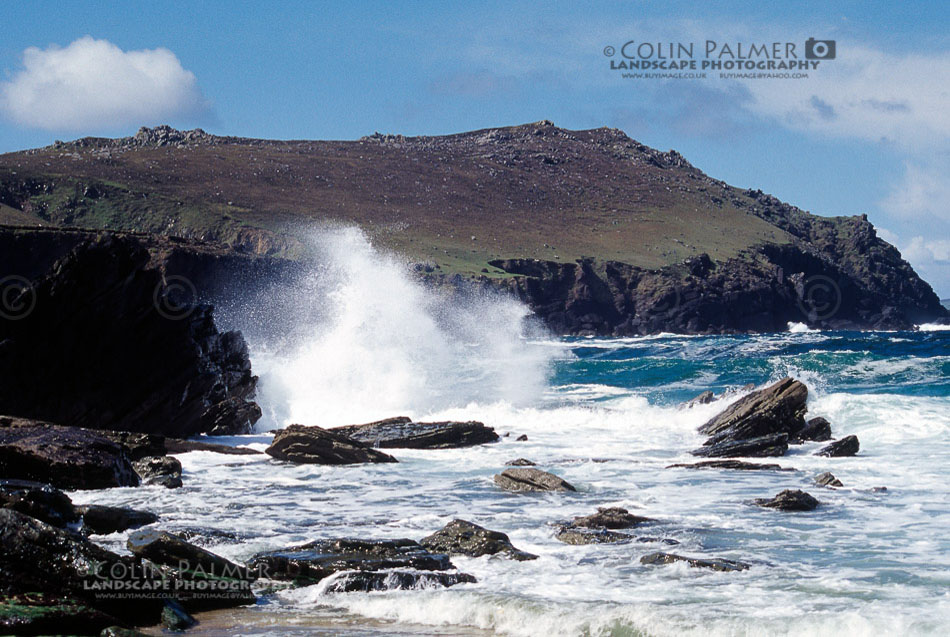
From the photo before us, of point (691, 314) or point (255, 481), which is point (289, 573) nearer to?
point (255, 481)

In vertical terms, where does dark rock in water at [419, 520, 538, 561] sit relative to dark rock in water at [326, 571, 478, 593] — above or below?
above

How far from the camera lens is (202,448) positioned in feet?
55.0

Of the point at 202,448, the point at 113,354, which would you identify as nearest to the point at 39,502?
the point at 202,448

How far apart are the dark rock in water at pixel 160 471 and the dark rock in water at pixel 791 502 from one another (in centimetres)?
842

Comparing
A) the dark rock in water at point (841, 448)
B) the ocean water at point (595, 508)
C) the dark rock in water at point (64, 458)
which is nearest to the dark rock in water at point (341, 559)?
the ocean water at point (595, 508)

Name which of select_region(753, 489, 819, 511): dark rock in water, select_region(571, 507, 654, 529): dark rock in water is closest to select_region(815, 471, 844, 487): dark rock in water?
select_region(753, 489, 819, 511): dark rock in water

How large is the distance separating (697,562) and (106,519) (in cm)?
636

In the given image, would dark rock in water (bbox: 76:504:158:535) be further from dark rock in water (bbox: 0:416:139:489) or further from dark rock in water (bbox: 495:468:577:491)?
dark rock in water (bbox: 495:468:577:491)

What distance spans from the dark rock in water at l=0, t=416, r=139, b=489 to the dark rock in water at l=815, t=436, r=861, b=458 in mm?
12058

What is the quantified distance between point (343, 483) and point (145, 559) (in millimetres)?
6353

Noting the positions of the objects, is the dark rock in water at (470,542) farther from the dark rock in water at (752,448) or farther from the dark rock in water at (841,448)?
the dark rock in water at (841,448)

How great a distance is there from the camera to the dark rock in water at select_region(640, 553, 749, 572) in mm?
8828

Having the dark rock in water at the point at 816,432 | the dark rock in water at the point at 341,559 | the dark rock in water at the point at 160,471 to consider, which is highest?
the dark rock in water at the point at 160,471

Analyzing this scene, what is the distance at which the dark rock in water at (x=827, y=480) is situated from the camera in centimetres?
1355
